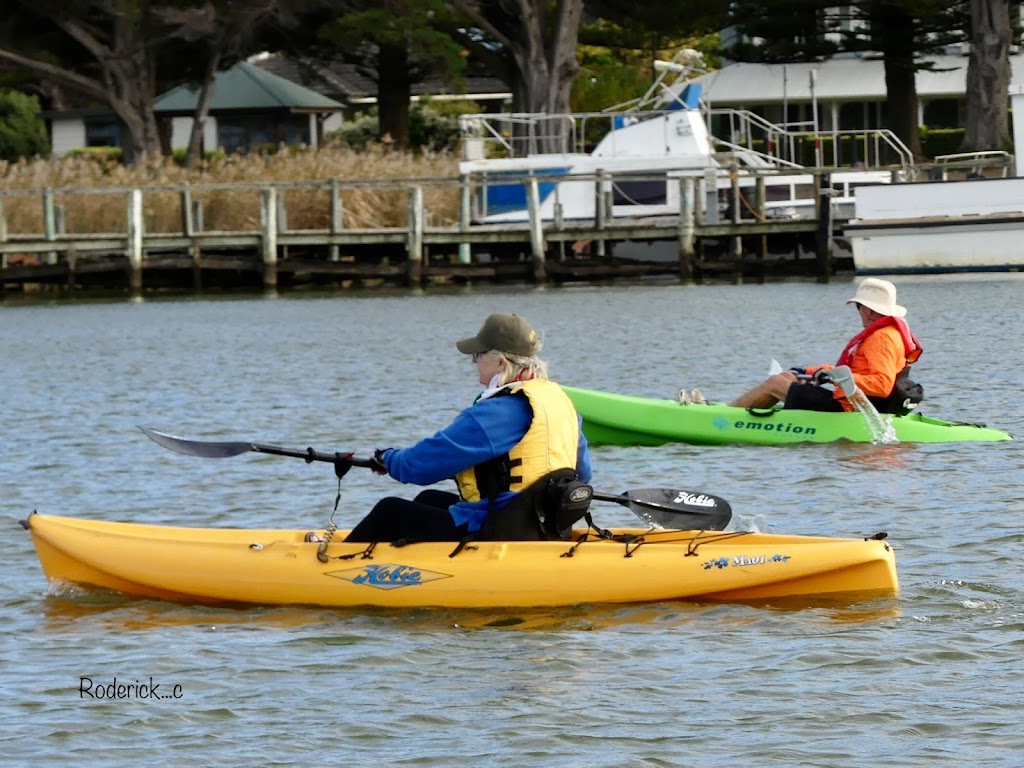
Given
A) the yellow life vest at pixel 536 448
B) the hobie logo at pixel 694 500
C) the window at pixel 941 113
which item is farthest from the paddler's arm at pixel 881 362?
the window at pixel 941 113

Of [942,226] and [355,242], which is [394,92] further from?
[942,226]

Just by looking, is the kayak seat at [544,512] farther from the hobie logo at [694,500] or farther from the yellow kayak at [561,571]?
the hobie logo at [694,500]

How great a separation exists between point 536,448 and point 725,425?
5.42 meters

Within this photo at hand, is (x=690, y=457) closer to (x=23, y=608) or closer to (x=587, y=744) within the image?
(x=23, y=608)

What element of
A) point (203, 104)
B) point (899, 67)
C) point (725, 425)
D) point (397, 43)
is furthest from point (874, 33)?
point (725, 425)

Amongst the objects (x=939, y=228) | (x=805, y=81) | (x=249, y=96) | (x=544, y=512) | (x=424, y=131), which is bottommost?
(x=544, y=512)

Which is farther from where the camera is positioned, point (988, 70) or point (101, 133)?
point (101, 133)

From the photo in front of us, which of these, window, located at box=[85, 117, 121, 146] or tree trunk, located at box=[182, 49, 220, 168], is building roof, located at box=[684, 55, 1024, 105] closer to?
tree trunk, located at box=[182, 49, 220, 168]

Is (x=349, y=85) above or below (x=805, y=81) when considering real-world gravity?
above

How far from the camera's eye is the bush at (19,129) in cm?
4575

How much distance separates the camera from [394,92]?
39812 mm

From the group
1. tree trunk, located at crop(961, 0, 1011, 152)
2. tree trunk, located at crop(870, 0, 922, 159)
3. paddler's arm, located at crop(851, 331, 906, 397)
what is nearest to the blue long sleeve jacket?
paddler's arm, located at crop(851, 331, 906, 397)

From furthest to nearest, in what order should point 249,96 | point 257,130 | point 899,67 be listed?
1. point 257,130
2. point 249,96
3. point 899,67

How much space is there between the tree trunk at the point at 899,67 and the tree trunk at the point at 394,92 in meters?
9.71
